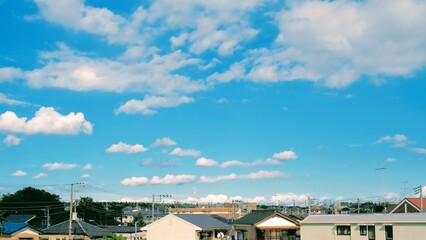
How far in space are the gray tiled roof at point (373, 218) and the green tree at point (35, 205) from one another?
70.9 metres

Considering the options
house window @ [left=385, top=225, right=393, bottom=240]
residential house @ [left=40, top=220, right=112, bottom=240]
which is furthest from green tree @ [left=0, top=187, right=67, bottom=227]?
house window @ [left=385, top=225, right=393, bottom=240]

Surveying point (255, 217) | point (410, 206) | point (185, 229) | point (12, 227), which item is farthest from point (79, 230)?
point (410, 206)

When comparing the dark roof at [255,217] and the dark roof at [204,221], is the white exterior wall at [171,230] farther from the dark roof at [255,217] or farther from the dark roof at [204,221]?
the dark roof at [255,217]

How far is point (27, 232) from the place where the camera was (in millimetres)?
64750

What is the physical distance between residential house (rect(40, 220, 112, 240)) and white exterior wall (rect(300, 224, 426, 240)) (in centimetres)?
2995

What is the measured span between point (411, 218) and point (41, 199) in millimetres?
89853

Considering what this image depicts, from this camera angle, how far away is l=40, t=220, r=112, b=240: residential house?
62.6m

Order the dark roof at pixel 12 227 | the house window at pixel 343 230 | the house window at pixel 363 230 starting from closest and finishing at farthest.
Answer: the house window at pixel 363 230
the house window at pixel 343 230
the dark roof at pixel 12 227

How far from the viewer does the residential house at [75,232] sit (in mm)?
62625

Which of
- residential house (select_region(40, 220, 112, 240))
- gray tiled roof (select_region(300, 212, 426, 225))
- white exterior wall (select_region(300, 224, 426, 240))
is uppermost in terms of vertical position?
gray tiled roof (select_region(300, 212, 426, 225))

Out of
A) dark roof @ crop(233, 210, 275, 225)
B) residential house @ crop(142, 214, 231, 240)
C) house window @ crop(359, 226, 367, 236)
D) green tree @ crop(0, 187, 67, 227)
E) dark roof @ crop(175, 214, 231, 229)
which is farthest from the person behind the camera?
green tree @ crop(0, 187, 67, 227)

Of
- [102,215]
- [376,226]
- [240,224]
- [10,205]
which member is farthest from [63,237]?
[102,215]

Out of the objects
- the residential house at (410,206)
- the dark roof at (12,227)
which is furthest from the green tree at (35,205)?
the residential house at (410,206)

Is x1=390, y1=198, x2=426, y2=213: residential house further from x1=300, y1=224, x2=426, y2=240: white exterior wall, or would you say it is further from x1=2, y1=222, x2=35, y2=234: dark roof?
x1=2, y1=222, x2=35, y2=234: dark roof
